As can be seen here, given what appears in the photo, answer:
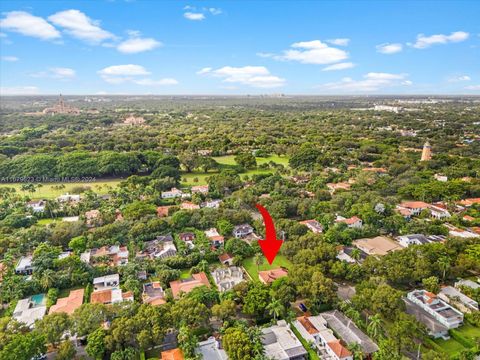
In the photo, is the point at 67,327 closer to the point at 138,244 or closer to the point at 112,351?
the point at 112,351

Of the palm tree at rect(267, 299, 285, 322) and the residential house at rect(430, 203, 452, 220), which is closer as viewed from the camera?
the palm tree at rect(267, 299, 285, 322)

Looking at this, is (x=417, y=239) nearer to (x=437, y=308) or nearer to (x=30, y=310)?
(x=437, y=308)

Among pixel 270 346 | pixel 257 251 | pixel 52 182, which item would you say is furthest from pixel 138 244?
pixel 52 182

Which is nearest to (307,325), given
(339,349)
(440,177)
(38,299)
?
(339,349)

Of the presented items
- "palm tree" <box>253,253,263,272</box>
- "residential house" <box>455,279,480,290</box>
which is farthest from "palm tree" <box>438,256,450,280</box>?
"palm tree" <box>253,253,263,272</box>

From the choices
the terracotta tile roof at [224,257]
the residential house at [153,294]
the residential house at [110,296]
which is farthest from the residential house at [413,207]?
the residential house at [110,296]

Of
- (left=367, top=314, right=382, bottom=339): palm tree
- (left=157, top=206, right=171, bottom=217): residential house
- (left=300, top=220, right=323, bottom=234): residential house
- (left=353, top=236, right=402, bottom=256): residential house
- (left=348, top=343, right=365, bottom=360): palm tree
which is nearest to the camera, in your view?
(left=348, top=343, right=365, bottom=360): palm tree

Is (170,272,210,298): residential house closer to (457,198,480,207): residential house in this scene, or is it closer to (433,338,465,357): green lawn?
(433,338,465,357): green lawn
